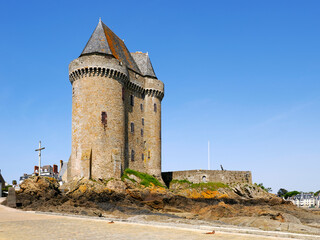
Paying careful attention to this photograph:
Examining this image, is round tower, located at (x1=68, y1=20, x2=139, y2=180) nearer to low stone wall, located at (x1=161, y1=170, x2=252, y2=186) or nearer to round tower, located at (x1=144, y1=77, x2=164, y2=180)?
round tower, located at (x1=144, y1=77, x2=164, y2=180)

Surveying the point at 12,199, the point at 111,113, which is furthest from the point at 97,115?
the point at 12,199

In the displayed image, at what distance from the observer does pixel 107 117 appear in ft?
120

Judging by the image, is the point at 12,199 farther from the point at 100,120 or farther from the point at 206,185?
the point at 206,185

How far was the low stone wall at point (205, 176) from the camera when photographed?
4669 cm

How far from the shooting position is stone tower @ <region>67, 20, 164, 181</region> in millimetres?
35906

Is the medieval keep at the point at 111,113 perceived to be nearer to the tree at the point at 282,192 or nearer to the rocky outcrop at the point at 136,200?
the rocky outcrop at the point at 136,200

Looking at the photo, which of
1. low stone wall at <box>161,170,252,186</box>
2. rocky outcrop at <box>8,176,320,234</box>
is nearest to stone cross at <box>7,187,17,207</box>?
rocky outcrop at <box>8,176,320,234</box>

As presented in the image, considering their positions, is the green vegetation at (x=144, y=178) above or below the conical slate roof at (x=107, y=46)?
below

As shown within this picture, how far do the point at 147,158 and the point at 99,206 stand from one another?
50.7ft

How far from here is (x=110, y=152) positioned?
36.4m

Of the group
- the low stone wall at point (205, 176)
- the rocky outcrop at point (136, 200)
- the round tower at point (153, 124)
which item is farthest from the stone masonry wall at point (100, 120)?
the low stone wall at point (205, 176)

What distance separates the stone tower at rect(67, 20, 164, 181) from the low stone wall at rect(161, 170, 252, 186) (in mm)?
5645

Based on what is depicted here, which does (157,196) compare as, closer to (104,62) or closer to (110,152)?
(110,152)

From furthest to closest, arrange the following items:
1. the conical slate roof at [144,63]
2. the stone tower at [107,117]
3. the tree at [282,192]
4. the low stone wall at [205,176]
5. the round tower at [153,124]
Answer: the tree at [282,192] < the low stone wall at [205,176] < the conical slate roof at [144,63] < the round tower at [153,124] < the stone tower at [107,117]
